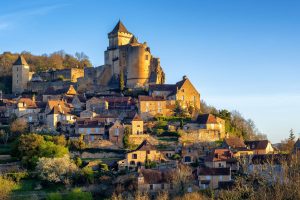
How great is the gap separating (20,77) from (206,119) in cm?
3350

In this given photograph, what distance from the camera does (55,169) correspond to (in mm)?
57969

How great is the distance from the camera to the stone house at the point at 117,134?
214ft

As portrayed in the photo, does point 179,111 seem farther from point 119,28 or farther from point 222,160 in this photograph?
point 119,28

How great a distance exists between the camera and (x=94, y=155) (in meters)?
63.5

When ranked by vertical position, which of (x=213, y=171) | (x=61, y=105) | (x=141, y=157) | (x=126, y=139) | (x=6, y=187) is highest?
(x=61, y=105)

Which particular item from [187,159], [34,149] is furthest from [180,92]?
[34,149]

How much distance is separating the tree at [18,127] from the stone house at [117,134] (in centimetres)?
1052

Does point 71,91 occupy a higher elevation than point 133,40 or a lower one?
lower

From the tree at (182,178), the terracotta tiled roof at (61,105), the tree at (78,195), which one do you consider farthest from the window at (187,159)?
the terracotta tiled roof at (61,105)

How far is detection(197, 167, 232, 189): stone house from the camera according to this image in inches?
2203

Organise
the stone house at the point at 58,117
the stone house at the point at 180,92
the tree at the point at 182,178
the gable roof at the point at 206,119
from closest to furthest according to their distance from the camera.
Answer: the tree at the point at 182,178
the gable roof at the point at 206,119
the stone house at the point at 58,117
the stone house at the point at 180,92

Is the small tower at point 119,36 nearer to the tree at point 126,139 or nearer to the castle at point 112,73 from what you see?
the castle at point 112,73

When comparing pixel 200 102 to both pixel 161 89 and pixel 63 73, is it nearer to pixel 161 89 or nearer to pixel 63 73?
pixel 161 89

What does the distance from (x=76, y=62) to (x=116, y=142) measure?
43.3 meters
